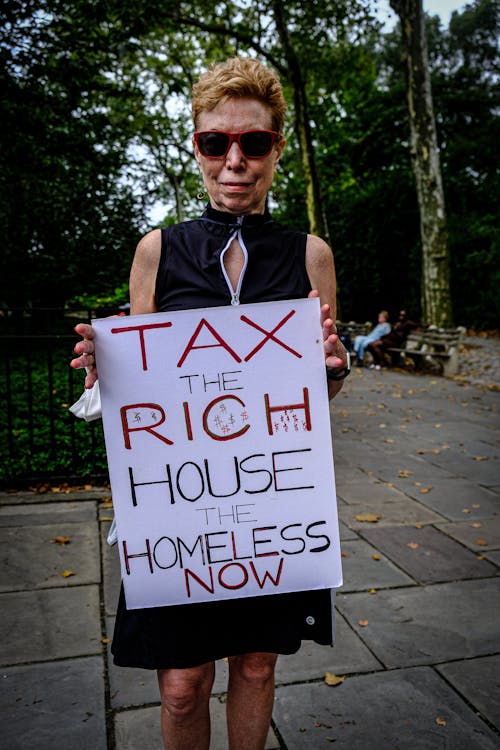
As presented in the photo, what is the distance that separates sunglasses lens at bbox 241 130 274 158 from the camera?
1802 mm

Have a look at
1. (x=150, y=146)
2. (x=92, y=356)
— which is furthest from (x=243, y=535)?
(x=150, y=146)

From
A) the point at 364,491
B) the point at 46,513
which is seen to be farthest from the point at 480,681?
the point at 46,513

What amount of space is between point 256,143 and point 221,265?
1.15 ft

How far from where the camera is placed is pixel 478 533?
441 centimetres

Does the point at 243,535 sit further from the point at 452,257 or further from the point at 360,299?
the point at 360,299

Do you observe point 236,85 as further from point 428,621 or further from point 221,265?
point 428,621

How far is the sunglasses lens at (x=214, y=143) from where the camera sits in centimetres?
180

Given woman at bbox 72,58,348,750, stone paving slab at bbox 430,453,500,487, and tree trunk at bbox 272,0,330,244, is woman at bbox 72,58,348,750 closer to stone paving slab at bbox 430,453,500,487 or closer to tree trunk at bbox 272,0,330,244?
stone paving slab at bbox 430,453,500,487

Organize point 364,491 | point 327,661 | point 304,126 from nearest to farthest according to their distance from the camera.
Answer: point 327,661
point 364,491
point 304,126

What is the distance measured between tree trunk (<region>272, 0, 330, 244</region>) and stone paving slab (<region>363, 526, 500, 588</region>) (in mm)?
14450

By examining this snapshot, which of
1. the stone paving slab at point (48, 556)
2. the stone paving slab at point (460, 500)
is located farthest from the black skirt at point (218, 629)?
the stone paving slab at point (460, 500)

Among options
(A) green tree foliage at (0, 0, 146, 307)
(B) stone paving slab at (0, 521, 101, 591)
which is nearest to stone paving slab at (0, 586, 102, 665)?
(B) stone paving slab at (0, 521, 101, 591)

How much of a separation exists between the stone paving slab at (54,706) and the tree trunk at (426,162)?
14.6 meters

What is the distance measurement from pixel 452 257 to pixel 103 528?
59.8 feet
